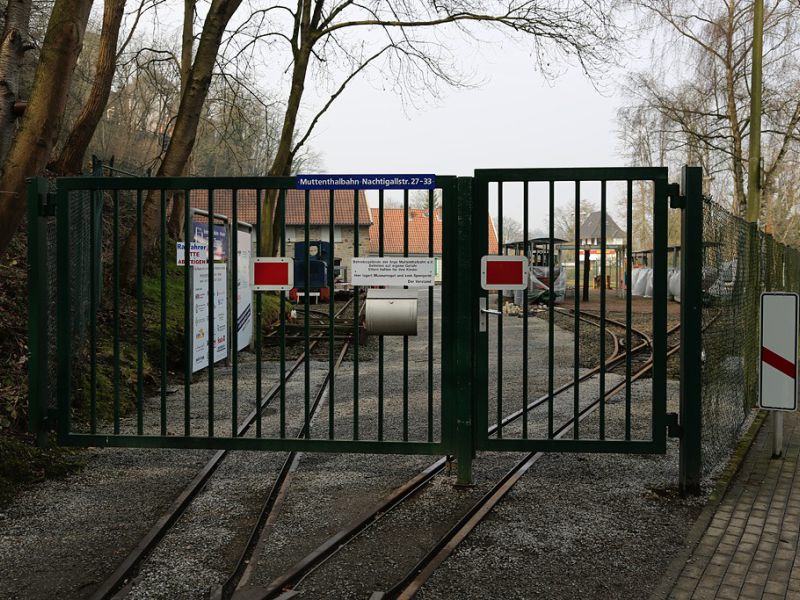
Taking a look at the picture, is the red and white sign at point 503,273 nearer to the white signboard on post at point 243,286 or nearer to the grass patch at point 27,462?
the grass patch at point 27,462

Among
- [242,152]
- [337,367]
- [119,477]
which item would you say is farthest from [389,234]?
[119,477]

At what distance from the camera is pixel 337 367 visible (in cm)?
1225

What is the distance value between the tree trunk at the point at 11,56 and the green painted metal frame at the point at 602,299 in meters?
5.46

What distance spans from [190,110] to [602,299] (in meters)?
9.02

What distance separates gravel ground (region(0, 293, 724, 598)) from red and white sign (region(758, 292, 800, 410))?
2.95 ft

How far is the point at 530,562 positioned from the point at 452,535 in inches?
21.5

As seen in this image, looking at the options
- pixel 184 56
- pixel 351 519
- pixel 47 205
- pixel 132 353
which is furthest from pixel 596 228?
pixel 351 519

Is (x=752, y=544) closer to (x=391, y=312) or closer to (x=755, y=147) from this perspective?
(x=391, y=312)

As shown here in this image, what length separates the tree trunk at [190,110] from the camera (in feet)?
38.3

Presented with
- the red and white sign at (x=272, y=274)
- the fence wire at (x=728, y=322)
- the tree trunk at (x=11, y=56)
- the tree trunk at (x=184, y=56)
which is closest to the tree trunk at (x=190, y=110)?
the tree trunk at (x=184, y=56)

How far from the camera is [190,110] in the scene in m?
12.4

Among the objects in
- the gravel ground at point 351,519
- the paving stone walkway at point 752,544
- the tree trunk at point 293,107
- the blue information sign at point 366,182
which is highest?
the tree trunk at point 293,107

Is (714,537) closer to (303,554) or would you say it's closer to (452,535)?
(452,535)

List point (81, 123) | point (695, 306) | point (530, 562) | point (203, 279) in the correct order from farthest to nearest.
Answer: point (81, 123) < point (203, 279) < point (695, 306) < point (530, 562)
